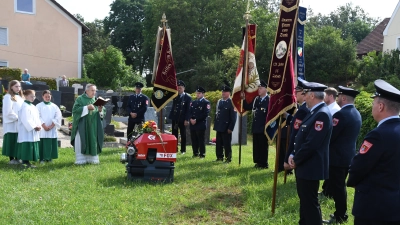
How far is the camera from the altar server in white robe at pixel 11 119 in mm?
9328

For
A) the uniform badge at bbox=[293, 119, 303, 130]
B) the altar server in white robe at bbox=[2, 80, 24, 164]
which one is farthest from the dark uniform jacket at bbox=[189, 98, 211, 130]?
the uniform badge at bbox=[293, 119, 303, 130]

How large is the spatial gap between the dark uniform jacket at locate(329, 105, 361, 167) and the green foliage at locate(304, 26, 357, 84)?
32.5 meters

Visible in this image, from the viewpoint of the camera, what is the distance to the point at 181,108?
1185 centimetres

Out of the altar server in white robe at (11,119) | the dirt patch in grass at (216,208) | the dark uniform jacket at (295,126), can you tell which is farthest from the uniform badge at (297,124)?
the altar server in white robe at (11,119)

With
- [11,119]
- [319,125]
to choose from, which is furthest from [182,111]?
[319,125]

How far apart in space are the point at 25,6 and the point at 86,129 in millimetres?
26995

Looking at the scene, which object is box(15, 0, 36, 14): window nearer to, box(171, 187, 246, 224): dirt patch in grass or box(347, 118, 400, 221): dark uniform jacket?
box(171, 187, 246, 224): dirt patch in grass

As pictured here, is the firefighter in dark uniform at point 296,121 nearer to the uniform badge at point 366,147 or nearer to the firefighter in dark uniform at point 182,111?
the uniform badge at point 366,147

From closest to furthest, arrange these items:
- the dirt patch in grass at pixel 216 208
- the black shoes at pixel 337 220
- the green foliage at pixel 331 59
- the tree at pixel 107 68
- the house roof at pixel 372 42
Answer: the black shoes at pixel 337 220, the dirt patch in grass at pixel 216 208, the tree at pixel 107 68, the green foliage at pixel 331 59, the house roof at pixel 372 42

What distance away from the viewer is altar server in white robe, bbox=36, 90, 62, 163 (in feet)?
32.1

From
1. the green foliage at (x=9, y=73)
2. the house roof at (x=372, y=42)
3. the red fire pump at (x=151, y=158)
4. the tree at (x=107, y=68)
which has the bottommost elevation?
the red fire pump at (x=151, y=158)

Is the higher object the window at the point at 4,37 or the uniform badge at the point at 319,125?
the window at the point at 4,37

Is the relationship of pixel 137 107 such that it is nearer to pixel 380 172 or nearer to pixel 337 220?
pixel 337 220

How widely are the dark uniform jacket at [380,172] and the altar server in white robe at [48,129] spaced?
7.95m
